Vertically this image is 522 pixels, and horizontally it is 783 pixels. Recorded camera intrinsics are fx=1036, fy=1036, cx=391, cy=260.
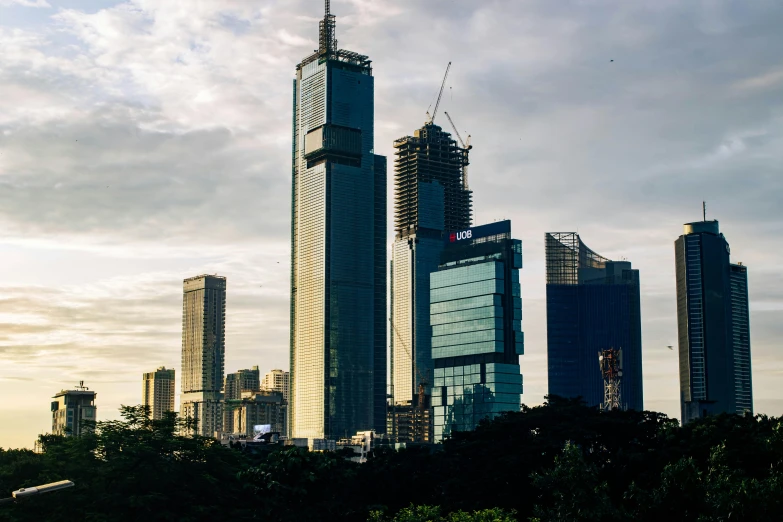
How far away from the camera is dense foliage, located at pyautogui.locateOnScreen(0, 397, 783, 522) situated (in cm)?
6694

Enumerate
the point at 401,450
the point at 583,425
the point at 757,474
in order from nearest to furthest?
the point at 757,474, the point at 583,425, the point at 401,450

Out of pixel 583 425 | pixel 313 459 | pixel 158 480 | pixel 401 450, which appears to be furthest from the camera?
pixel 401 450

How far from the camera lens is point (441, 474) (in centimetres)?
10419

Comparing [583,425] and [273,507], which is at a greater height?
[583,425]

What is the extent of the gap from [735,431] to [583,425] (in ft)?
58.5

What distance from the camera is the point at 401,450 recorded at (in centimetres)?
12319

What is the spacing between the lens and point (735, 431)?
84.6m

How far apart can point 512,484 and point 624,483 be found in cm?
1161

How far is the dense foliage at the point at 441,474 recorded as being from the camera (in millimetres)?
66938

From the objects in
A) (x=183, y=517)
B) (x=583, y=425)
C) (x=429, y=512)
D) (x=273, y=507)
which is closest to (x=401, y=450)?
(x=583, y=425)

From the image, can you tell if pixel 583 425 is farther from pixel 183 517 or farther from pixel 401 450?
pixel 183 517

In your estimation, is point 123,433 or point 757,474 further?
point 123,433

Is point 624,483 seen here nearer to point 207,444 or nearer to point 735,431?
point 735,431

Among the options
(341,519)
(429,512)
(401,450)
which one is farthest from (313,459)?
(401,450)
